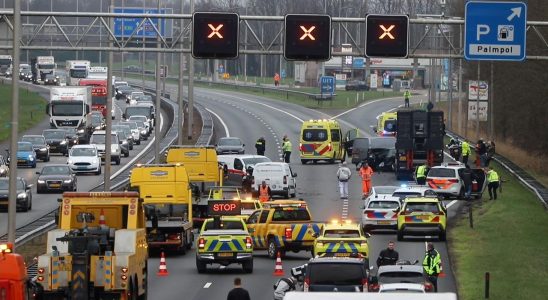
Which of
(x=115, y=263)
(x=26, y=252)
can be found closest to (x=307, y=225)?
(x=26, y=252)

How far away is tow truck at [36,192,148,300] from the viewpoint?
27.5m

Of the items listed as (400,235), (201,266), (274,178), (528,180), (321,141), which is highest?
(321,141)

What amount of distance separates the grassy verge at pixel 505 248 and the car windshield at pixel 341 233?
116 inches

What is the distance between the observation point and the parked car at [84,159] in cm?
7406

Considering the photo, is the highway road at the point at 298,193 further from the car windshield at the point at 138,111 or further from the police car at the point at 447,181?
the car windshield at the point at 138,111

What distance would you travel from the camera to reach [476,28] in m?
38.9

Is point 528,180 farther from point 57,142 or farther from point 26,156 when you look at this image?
point 57,142

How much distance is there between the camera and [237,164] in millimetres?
65688

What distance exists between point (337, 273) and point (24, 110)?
94759 millimetres

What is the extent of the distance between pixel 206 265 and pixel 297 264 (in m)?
2.78

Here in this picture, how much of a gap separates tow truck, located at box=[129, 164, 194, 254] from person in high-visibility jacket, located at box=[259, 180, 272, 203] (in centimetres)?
1205

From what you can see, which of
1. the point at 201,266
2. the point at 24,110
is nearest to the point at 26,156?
the point at 201,266

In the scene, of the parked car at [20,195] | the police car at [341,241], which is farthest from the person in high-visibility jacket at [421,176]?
the police car at [341,241]

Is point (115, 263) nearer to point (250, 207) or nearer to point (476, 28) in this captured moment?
point (476, 28)
